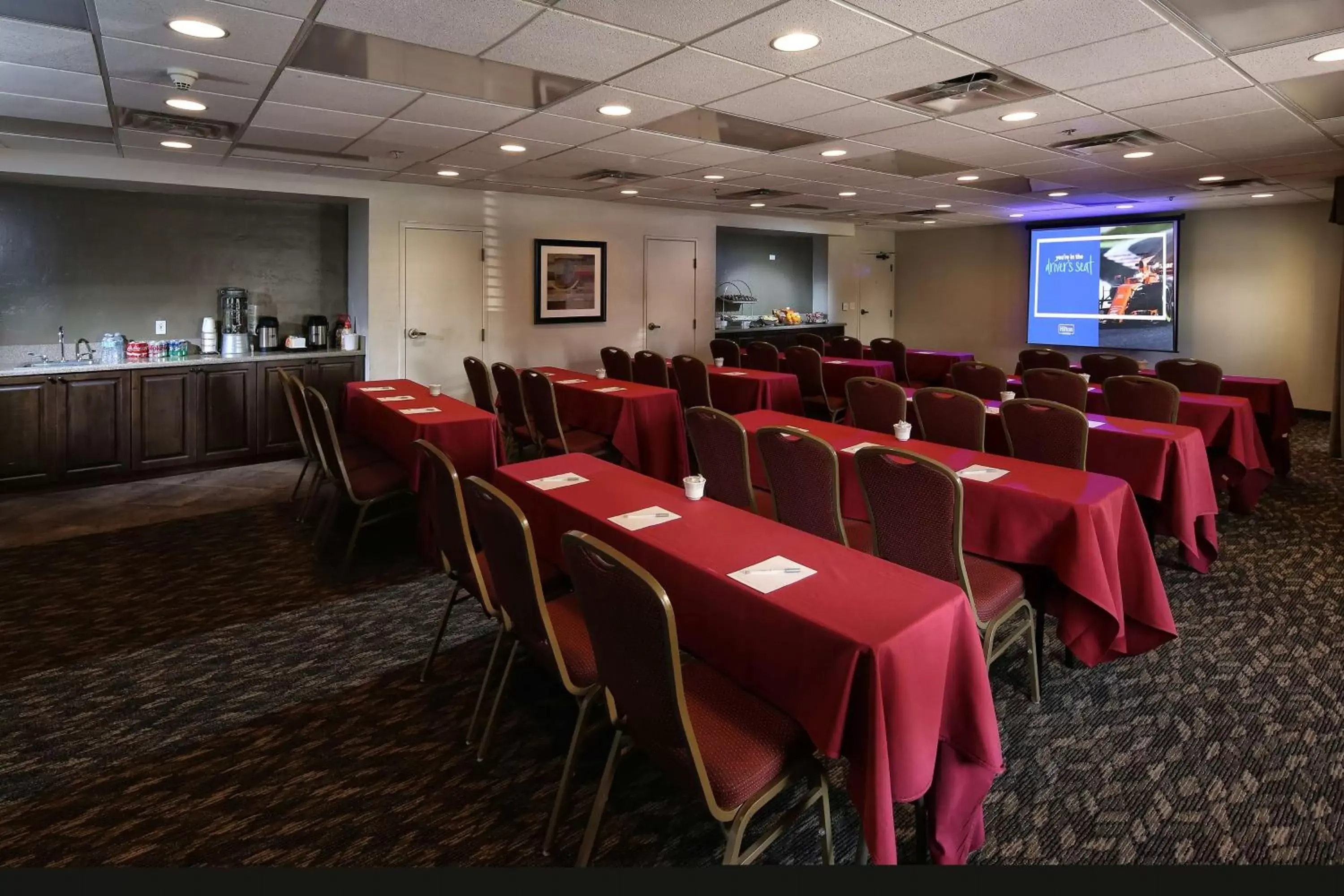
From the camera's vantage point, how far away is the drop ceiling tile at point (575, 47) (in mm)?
3107

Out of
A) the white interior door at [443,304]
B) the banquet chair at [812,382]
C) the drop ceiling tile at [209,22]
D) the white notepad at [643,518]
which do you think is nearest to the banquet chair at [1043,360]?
the banquet chair at [812,382]

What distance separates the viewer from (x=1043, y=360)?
286 inches

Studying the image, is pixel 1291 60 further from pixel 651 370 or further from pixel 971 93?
pixel 651 370

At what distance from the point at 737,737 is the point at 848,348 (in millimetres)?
7630

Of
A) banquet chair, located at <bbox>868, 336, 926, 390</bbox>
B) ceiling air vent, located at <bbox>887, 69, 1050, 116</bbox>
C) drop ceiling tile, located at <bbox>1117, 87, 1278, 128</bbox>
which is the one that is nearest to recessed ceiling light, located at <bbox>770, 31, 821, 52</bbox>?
ceiling air vent, located at <bbox>887, 69, 1050, 116</bbox>

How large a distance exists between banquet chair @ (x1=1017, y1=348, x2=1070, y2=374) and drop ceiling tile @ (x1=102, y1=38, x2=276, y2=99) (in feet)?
19.6

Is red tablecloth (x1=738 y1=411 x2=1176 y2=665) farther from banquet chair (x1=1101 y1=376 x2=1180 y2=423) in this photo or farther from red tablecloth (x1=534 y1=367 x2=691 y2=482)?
red tablecloth (x1=534 y1=367 x2=691 y2=482)

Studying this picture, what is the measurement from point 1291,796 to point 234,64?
504 cm

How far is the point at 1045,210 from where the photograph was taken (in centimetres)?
980

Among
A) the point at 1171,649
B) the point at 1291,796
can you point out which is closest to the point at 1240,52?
the point at 1171,649

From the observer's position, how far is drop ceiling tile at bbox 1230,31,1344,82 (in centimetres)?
330

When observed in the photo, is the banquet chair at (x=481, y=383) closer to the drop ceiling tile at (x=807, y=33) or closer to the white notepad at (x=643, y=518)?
the drop ceiling tile at (x=807, y=33)

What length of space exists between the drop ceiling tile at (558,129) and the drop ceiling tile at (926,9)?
2.26 meters

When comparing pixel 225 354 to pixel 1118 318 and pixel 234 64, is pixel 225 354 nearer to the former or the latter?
pixel 234 64
